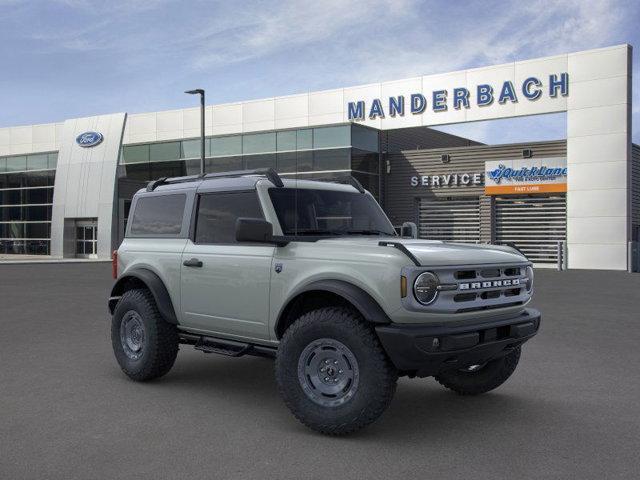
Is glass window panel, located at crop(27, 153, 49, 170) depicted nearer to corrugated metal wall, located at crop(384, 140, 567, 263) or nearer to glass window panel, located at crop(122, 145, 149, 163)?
glass window panel, located at crop(122, 145, 149, 163)

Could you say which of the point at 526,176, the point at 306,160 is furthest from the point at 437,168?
the point at 306,160

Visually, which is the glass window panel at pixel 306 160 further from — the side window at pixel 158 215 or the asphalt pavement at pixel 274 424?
the side window at pixel 158 215

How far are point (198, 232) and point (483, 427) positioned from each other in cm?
314

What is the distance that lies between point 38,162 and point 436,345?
144ft

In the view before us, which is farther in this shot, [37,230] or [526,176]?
[37,230]

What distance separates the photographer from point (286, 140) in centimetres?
3378

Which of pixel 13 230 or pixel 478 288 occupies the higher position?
pixel 13 230

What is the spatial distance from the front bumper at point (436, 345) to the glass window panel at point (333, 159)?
2694 cm

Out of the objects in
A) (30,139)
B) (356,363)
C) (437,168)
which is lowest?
(356,363)

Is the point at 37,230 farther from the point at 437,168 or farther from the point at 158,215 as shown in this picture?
the point at 158,215

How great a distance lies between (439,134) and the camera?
39.6 m

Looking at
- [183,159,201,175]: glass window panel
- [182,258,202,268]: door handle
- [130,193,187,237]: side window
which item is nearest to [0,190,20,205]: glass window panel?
[183,159,201,175]: glass window panel

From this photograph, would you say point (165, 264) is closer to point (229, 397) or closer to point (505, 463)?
point (229, 397)

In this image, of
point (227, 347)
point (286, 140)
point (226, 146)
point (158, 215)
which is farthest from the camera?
point (226, 146)
